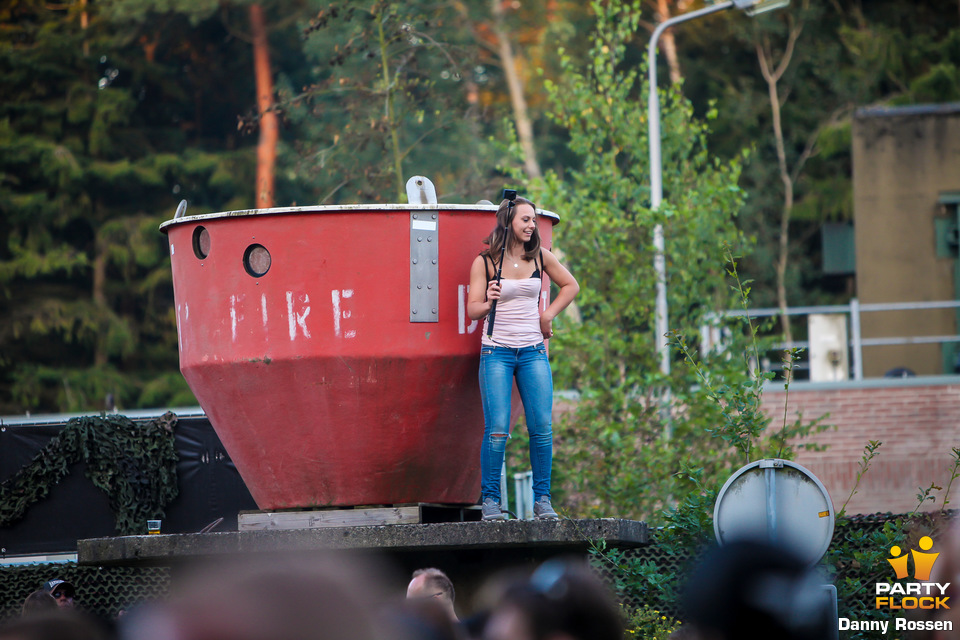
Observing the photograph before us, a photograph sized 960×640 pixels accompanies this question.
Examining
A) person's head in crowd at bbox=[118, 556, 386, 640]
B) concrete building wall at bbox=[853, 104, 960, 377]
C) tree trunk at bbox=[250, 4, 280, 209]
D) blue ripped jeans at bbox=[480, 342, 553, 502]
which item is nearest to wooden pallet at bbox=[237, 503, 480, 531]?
blue ripped jeans at bbox=[480, 342, 553, 502]

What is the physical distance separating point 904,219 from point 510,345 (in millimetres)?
13147

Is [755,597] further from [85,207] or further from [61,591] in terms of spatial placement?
[85,207]

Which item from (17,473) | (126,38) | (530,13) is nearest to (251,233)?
(17,473)

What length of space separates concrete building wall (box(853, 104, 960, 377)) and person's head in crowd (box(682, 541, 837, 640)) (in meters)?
16.1

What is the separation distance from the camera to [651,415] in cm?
1044

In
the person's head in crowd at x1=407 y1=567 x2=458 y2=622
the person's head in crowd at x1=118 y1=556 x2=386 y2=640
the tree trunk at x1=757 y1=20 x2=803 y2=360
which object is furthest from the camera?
the tree trunk at x1=757 y1=20 x2=803 y2=360

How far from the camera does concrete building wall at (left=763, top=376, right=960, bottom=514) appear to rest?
44.0 ft

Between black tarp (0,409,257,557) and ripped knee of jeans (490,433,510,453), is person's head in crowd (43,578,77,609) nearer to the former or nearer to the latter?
black tarp (0,409,257,557)

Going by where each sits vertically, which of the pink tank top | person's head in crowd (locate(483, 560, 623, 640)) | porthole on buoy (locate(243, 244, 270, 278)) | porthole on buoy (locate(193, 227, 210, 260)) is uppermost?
porthole on buoy (locate(193, 227, 210, 260))

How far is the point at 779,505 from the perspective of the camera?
5.58 m

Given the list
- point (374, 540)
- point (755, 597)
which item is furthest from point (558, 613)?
point (374, 540)

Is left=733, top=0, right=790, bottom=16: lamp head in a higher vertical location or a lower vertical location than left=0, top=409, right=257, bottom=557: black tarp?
higher

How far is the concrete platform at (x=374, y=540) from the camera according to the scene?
5508mm

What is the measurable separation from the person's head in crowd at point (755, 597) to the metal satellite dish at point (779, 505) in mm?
3608
